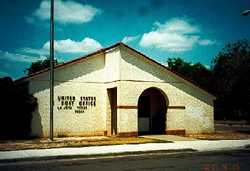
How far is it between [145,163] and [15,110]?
11.0m

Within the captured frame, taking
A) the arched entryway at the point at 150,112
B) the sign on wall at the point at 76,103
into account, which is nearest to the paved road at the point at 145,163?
the sign on wall at the point at 76,103

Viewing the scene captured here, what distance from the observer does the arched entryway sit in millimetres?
23906

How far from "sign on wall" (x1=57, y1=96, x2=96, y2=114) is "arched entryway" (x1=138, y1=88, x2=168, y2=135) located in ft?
11.6

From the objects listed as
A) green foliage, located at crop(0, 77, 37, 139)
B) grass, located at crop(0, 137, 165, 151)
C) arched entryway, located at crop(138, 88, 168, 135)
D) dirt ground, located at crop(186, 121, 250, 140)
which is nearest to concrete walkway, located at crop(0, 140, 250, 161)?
grass, located at crop(0, 137, 165, 151)

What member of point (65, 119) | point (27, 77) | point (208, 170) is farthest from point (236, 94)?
point (208, 170)

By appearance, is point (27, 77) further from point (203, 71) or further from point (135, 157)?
point (203, 71)

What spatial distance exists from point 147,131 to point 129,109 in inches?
139

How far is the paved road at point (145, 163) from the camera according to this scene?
10508mm

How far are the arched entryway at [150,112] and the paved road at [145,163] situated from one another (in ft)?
34.2

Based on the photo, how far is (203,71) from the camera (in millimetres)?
65562

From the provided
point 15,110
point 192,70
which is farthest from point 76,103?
point 192,70

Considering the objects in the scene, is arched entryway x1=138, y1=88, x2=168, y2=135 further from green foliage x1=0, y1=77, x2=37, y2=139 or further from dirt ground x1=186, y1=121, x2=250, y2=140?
green foliage x1=0, y1=77, x2=37, y2=139

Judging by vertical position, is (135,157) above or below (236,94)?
below

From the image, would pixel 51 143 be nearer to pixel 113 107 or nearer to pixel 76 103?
pixel 76 103
